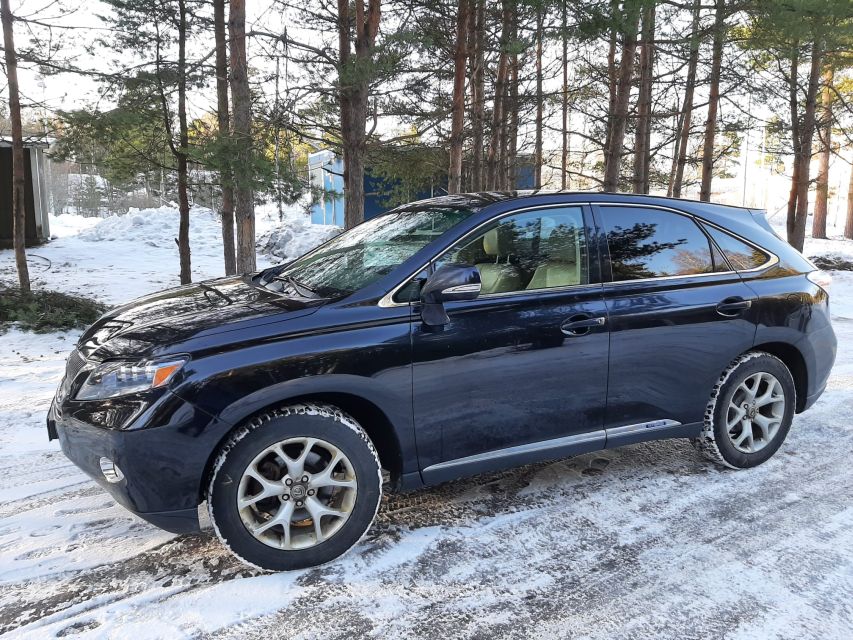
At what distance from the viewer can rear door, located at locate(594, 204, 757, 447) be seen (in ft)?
12.2

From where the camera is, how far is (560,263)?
3.69 metres

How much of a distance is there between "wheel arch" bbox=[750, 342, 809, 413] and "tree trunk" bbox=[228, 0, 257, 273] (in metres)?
6.95

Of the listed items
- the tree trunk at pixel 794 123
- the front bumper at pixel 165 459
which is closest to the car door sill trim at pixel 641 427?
the front bumper at pixel 165 459

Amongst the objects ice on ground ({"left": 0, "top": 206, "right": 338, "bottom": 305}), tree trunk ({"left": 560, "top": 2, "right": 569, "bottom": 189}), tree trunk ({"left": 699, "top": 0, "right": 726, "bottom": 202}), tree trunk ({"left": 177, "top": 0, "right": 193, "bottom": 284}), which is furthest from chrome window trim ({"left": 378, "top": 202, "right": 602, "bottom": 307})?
tree trunk ({"left": 699, "top": 0, "right": 726, "bottom": 202})

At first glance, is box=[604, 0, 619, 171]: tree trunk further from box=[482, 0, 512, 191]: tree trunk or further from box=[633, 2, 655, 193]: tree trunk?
box=[482, 0, 512, 191]: tree trunk

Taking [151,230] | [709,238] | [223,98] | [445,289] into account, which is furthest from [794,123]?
[151,230]

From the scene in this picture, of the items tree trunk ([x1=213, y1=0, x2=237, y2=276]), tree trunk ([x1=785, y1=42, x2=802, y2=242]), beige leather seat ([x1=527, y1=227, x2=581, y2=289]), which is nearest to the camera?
beige leather seat ([x1=527, y1=227, x2=581, y2=289])

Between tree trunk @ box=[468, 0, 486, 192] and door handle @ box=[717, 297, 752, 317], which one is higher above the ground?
tree trunk @ box=[468, 0, 486, 192]

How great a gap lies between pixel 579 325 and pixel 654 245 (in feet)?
2.76

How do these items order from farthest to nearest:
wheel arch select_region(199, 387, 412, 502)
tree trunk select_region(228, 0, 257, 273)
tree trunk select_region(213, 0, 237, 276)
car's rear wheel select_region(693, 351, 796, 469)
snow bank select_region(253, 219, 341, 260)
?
snow bank select_region(253, 219, 341, 260) < tree trunk select_region(213, 0, 237, 276) < tree trunk select_region(228, 0, 257, 273) < car's rear wheel select_region(693, 351, 796, 469) < wheel arch select_region(199, 387, 412, 502)

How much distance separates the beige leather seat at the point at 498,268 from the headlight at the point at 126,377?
1.59 m

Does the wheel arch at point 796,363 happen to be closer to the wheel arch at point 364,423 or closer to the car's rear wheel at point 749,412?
the car's rear wheel at point 749,412

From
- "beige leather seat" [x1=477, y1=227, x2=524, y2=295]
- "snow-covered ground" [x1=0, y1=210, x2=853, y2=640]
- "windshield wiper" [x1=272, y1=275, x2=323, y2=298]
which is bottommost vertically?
"snow-covered ground" [x1=0, y1=210, x2=853, y2=640]

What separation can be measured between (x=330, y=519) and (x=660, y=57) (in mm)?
15214
